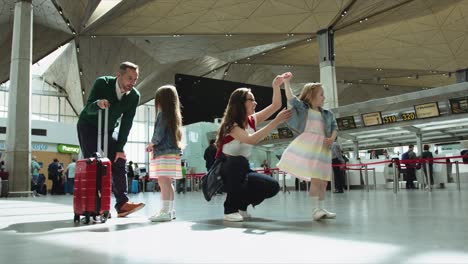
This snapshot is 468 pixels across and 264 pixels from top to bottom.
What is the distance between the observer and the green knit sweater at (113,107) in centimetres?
477

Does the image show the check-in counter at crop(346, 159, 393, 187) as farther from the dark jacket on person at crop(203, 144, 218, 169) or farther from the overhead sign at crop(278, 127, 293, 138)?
the dark jacket on person at crop(203, 144, 218, 169)

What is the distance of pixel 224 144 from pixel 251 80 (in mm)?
32429

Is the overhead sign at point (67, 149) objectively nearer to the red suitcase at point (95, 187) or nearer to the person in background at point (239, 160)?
the red suitcase at point (95, 187)

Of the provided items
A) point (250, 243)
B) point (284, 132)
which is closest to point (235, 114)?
point (250, 243)

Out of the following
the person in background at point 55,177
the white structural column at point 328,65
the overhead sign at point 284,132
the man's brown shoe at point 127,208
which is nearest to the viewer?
the man's brown shoe at point 127,208

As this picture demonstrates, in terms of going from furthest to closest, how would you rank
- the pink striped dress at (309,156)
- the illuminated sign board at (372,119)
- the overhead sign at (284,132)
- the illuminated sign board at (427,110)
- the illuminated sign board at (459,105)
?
the overhead sign at (284,132) → the illuminated sign board at (372,119) → the illuminated sign board at (427,110) → the illuminated sign board at (459,105) → the pink striped dress at (309,156)

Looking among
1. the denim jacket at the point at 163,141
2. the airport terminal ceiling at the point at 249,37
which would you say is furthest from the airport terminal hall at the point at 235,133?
the airport terminal ceiling at the point at 249,37

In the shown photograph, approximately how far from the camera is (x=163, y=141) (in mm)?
4676

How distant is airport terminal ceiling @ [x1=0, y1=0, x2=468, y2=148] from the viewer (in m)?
21.2

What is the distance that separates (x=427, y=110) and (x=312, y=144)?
16.2m

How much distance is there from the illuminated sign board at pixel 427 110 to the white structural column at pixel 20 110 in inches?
628

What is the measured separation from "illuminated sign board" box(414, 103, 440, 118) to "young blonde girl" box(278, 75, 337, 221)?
1582 centimetres

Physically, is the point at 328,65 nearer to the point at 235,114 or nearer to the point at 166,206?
the point at 235,114

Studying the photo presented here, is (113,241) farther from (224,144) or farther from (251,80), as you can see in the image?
(251,80)
